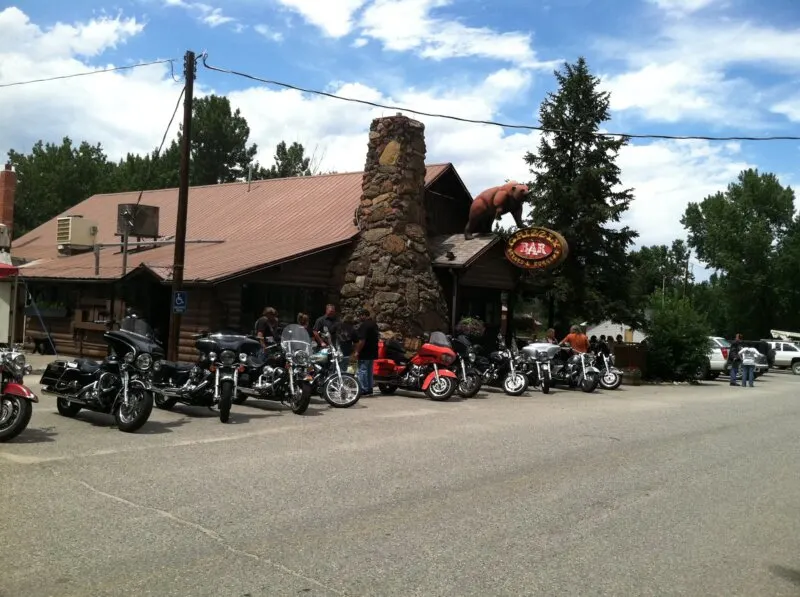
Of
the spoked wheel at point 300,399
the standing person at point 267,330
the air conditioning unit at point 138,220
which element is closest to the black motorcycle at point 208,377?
the spoked wheel at point 300,399

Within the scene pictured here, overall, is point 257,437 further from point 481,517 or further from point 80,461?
point 481,517

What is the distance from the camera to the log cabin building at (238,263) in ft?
63.5

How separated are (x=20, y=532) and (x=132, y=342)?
201 inches

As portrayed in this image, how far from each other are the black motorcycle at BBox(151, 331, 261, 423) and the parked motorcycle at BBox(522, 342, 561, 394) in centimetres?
877

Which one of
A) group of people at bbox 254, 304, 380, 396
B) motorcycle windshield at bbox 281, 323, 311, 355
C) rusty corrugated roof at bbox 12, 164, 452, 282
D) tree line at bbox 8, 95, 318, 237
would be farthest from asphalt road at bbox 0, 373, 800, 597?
tree line at bbox 8, 95, 318, 237

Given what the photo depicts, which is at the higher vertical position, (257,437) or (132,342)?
(132,342)

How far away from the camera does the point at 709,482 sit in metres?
8.25

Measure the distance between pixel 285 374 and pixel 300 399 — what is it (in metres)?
0.48

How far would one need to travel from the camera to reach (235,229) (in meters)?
25.2

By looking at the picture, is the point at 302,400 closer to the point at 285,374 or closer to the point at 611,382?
the point at 285,374

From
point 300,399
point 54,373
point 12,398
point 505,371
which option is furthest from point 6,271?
point 505,371

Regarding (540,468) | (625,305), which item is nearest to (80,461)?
(540,468)

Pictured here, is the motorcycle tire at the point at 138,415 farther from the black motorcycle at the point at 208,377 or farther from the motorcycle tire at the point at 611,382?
the motorcycle tire at the point at 611,382

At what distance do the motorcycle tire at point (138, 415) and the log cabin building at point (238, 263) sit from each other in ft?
25.7
